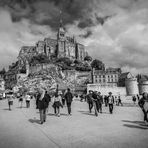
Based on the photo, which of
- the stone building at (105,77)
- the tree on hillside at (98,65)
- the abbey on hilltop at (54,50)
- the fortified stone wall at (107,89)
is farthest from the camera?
the abbey on hilltop at (54,50)

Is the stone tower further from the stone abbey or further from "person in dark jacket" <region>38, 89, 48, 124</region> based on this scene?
"person in dark jacket" <region>38, 89, 48, 124</region>

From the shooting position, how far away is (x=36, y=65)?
90.4m

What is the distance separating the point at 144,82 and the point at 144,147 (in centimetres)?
6095

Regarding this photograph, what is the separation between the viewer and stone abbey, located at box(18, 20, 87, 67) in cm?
11556

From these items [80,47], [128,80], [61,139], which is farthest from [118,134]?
[80,47]

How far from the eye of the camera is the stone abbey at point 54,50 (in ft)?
379

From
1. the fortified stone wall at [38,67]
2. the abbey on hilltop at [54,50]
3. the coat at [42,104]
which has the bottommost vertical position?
the coat at [42,104]

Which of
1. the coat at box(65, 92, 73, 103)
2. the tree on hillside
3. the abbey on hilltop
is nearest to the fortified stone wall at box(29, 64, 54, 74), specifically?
the abbey on hilltop

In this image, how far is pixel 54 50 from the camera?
388ft

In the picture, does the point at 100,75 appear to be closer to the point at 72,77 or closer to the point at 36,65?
the point at 72,77

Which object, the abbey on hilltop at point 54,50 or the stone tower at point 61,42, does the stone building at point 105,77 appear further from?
the stone tower at point 61,42

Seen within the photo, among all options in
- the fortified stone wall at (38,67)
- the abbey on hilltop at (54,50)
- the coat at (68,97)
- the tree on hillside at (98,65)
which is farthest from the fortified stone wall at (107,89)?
the abbey on hilltop at (54,50)

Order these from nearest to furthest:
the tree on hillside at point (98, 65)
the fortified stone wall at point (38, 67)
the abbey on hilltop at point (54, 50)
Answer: the fortified stone wall at point (38, 67)
the tree on hillside at point (98, 65)
the abbey on hilltop at point (54, 50)

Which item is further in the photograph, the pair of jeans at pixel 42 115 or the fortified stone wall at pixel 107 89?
the fortified stone wall at pixel 107 89
